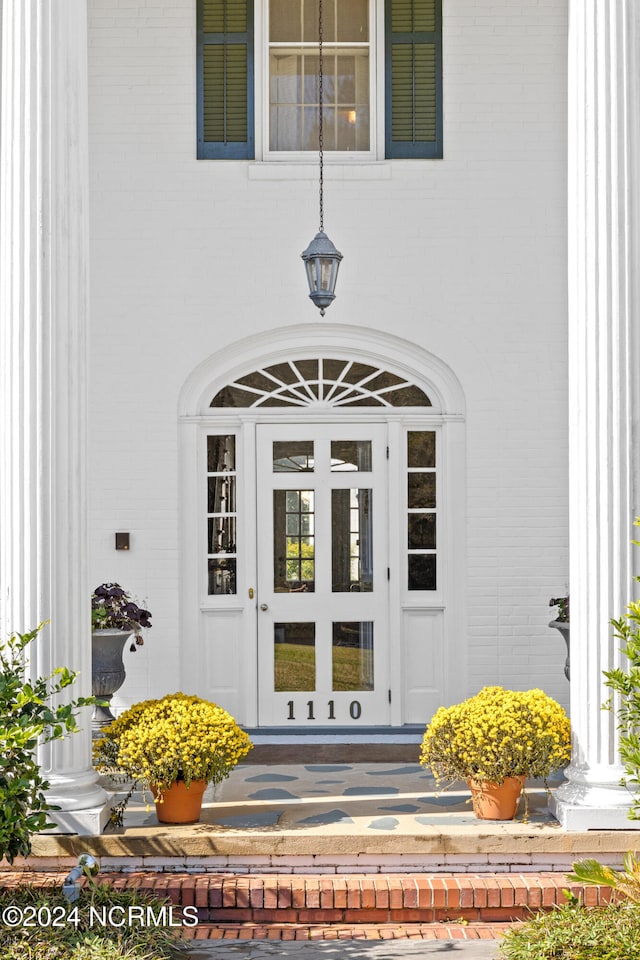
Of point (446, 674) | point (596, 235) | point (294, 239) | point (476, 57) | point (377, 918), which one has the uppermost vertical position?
point (476, 57)

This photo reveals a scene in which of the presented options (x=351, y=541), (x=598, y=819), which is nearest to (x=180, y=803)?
(x=598, y=819)

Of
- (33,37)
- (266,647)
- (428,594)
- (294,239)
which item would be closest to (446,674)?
(428,594)

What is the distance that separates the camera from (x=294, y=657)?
923 cm

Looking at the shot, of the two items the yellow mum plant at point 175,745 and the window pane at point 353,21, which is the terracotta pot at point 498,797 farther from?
the window pane at point 353,21

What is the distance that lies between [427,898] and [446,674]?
365cm

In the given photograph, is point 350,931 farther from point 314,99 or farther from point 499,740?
point 314,99

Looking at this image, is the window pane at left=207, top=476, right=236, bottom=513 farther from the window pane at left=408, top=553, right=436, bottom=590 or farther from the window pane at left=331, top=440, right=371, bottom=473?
the window pane at left=408, top=553, right=436, bottom=590

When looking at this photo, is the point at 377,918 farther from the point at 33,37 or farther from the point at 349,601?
the point at 33,37

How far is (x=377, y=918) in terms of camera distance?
5.59 metres

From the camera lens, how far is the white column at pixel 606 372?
5914mm

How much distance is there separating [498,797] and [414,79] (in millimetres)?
5674

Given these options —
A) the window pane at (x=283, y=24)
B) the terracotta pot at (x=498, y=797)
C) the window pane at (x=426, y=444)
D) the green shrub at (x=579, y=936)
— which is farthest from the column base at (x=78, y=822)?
the window pane at (x=283, y=24)

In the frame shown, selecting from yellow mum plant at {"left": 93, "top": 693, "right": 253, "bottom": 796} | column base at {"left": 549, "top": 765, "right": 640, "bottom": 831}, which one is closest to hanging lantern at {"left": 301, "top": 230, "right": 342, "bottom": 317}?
yellow mum plant at {"left": 93, "top": 693, "right": 253, "bottom": 796}

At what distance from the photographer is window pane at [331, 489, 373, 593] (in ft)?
30.3
